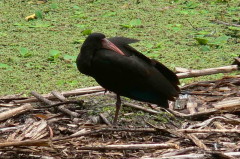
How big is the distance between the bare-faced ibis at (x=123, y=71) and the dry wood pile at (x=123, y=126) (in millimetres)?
275

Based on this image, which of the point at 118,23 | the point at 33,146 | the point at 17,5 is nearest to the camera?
the point at 33,146

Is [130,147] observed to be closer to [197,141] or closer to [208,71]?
[197,141]

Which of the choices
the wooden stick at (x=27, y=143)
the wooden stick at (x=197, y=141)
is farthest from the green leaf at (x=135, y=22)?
the wooden stick at (x=27, y=143)

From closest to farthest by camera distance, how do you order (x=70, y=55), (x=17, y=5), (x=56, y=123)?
1. (x=56, y=123)
2. (x=70, y=55)
3. (x=17, y=5)

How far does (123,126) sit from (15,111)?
964 mm

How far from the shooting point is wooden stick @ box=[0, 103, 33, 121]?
213 inches

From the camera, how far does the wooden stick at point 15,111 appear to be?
541 cm

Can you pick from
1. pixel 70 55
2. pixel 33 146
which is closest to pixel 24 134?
pixel 33 146

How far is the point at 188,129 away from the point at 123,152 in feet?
2.29

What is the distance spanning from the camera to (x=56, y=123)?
5395 mm

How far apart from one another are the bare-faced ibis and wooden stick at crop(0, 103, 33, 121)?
651 mm

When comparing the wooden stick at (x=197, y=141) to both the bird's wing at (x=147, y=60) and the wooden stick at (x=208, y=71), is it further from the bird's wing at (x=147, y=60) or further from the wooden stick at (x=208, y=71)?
the wooden stick at (x=208, y=71)

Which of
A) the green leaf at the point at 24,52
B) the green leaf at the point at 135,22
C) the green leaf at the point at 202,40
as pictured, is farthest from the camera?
the green leaf at the point at 135,22

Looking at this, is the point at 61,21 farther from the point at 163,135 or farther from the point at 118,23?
the point at 163,135
